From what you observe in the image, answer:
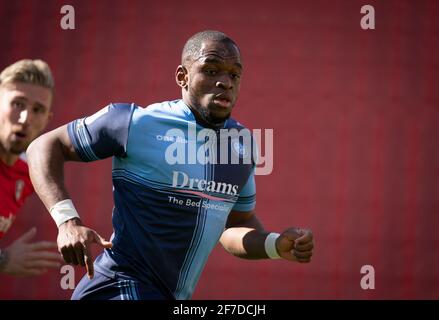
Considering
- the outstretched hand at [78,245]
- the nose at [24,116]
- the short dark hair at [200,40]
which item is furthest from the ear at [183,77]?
the nose at [24,116]

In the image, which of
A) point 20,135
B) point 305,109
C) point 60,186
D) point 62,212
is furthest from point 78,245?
point 305,109

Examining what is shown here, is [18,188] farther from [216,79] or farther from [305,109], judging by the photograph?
[305,109]

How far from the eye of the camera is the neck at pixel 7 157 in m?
4.68

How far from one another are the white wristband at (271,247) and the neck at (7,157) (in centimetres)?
212

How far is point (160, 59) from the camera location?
20.9ft

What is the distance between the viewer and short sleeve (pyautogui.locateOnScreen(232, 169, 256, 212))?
11.3 ft

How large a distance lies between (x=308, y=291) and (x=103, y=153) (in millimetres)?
3490

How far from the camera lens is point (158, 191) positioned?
3.02 meters

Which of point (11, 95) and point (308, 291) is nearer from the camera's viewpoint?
point (11, 95)

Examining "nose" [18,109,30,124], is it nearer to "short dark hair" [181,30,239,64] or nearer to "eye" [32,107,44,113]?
"eye" [32,107,44,113]

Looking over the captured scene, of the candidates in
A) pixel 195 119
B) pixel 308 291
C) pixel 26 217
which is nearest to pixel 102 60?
pixel 26 217
